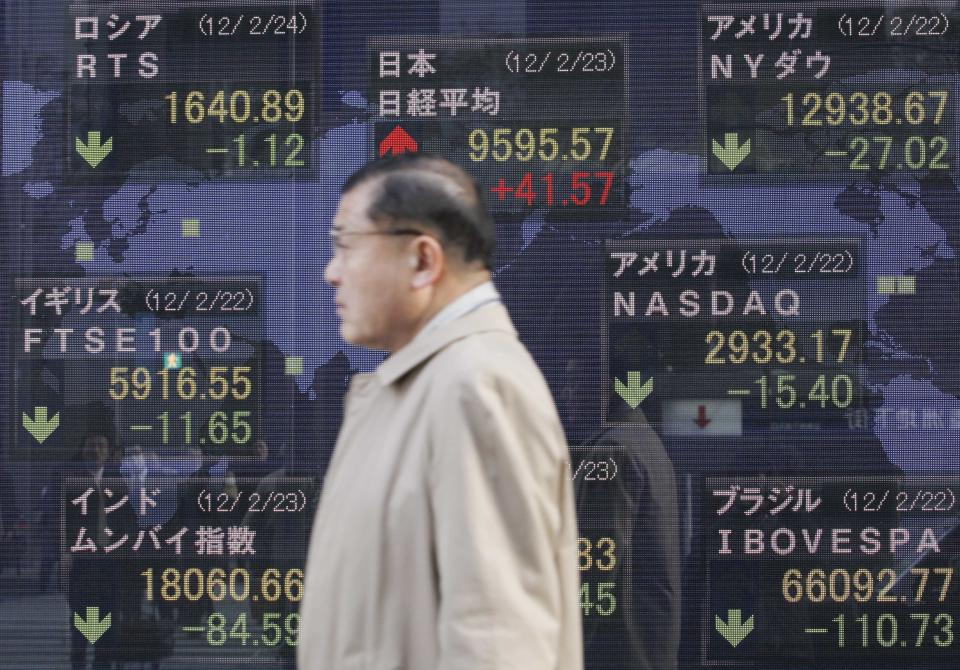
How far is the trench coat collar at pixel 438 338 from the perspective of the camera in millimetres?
2229

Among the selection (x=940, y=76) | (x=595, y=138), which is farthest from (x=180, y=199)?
(x=940, y=76)

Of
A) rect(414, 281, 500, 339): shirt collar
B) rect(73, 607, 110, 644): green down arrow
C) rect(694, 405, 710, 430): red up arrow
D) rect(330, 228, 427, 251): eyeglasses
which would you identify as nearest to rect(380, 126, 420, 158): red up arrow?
rect(694, 405, 710, 430): red up arrow

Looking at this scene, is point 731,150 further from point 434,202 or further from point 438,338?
point 438,338

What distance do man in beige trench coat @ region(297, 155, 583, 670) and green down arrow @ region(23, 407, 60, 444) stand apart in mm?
2249

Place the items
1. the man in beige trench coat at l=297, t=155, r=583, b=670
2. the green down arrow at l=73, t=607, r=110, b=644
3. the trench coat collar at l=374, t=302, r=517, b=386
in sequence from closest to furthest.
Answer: the man in beige trench coat at l=297, t=155, r=583, b=670 → the trench coat collar at l=374, t=302, r=517, b=386 → the green down arrow at l=73, t=607, r=110, b=644

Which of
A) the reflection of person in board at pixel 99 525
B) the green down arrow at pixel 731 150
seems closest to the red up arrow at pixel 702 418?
the green down arrow at pixel 731 150

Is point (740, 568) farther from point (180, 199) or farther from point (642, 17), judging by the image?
point (180, 199)

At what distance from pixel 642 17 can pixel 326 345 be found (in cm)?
133

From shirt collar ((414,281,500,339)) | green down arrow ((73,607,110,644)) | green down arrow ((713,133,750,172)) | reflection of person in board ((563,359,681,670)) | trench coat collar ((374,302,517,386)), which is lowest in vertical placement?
green down arrow ((73,607,110,644))

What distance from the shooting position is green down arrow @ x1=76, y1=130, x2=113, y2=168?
437cm

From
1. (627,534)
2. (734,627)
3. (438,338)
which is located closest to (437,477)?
(438,338)

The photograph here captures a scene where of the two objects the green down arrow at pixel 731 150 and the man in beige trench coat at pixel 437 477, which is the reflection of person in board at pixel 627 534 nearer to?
the green down arrow at pixel 731 150

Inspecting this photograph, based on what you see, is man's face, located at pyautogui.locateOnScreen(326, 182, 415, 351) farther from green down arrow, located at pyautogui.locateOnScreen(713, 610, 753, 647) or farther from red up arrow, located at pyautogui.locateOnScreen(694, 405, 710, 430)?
green down arrow, located at pyautogui.locateOnScreen(713, 610, 753, 647)

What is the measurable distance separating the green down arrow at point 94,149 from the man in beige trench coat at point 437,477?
2223 mm
